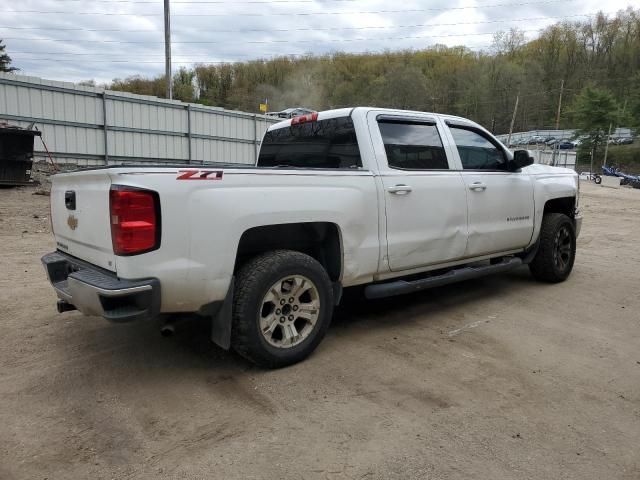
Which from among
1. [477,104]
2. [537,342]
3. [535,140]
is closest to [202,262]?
[537,342]

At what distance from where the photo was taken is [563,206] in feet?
20.3

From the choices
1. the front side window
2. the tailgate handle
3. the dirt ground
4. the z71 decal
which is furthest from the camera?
the front side window

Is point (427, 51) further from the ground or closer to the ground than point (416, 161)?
further from the ground

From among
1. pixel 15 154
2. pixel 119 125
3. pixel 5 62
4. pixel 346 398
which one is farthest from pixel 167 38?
pixel 5 62

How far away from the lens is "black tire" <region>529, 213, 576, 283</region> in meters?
5.69

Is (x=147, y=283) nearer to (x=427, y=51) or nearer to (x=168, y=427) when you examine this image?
(x=168, y=427)

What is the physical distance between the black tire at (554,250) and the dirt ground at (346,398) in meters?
0.92

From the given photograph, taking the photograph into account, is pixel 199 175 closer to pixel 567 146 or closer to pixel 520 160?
pixel 520 160

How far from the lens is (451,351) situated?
3.81 metres

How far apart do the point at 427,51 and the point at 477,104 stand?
2604 cm

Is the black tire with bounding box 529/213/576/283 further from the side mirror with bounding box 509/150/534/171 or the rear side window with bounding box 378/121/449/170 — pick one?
the rear side window with bounding box 378/121/449/170

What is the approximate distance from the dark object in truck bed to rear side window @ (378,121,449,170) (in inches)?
408

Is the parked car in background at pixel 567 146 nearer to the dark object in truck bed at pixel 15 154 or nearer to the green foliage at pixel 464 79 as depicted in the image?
the green foliage at pixel 464 79

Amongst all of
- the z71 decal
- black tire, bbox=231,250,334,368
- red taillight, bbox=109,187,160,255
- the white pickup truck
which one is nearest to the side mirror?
the white pickup truck
